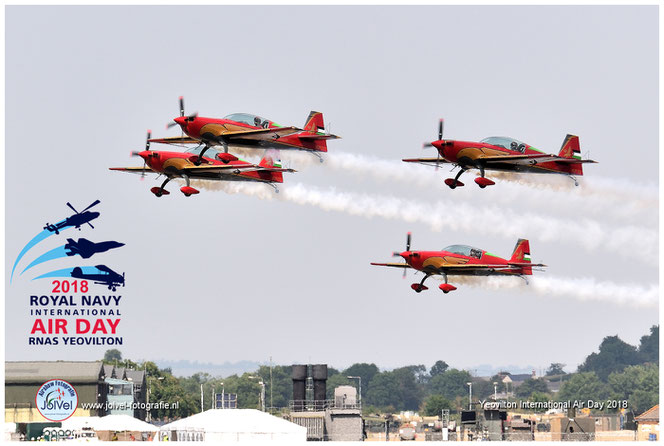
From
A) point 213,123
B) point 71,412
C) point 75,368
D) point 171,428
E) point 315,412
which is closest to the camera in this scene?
point 213,123

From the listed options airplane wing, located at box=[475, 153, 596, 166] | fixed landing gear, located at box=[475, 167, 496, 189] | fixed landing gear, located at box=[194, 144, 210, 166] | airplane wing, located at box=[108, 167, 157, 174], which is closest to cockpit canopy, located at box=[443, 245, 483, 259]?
fixed landing gear, located at box=[475, 167, 496, 189]

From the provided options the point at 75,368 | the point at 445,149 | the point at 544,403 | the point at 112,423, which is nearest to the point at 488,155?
the point at 445,149

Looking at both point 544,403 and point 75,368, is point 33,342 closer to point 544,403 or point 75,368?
point 75,368

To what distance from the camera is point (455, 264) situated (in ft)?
256

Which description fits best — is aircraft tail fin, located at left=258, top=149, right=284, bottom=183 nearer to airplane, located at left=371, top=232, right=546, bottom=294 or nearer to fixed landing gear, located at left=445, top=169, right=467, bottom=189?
airplane, located at left=371, top=232, right=546, bottom=294

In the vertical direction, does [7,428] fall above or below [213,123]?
below

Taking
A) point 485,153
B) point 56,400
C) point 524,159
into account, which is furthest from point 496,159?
point 56,400

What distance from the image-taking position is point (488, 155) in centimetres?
7475

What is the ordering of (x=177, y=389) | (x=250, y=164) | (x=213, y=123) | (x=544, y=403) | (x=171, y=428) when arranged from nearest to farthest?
(x=213, y=123)
(x=250, y=164)
(x=171, y=428)
(x=177, y=389)
(x=544, y=403)

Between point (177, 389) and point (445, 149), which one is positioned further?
point (177, 389)

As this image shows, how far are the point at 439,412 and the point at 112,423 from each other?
373 ft

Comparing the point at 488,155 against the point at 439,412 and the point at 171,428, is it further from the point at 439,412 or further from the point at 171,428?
the point at 439,412

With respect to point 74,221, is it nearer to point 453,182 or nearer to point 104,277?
point 104,277

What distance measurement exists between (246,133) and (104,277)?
1477 inches
